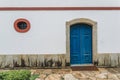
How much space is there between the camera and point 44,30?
12438 millimetres

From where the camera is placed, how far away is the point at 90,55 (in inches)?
506

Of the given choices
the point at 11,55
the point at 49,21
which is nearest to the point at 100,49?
the point at 49,21

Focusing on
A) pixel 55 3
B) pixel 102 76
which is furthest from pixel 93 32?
pixel 102 76

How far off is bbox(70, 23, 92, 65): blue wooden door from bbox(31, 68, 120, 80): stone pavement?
1.07m

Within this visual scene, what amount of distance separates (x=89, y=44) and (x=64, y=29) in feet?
5.26

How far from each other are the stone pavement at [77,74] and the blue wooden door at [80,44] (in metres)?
1.07

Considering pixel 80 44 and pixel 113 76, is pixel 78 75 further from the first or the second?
pixel 80 44

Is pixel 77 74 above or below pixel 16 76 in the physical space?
below

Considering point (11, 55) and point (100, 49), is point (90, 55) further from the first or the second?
point (11, 55)

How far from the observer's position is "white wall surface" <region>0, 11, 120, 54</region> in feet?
40.6

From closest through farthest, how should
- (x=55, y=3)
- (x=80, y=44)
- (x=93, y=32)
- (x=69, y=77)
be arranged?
(x=69, y=77) → (x=55, y=3) → (x=93, y=32) → (x=80, y=44)

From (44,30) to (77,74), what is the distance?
9.64 ft

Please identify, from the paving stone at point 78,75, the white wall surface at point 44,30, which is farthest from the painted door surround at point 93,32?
the paving stone at point 78,75

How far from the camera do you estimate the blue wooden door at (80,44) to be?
12719mm
